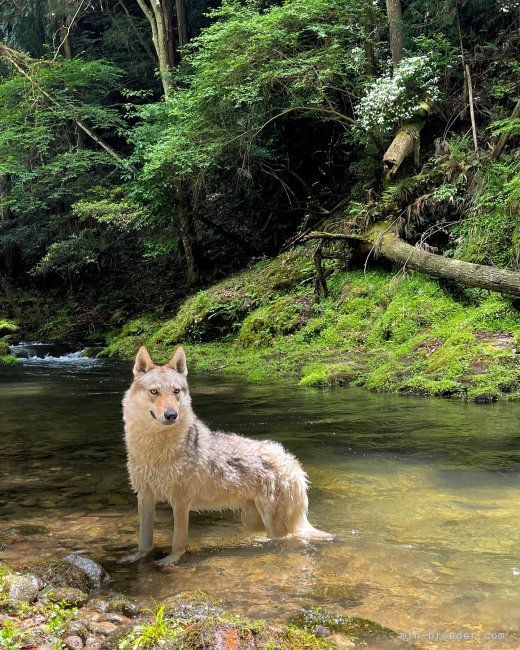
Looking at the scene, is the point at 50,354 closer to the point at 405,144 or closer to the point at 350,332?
the point at 350,332

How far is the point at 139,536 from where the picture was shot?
5.25 m

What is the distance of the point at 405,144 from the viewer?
730 inches

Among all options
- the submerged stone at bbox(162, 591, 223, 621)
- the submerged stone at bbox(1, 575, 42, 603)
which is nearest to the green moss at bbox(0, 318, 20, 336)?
the submerged stone at bbox(1, 575, 42, 603)

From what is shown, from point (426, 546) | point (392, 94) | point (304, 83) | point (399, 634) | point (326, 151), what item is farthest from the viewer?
point (326, 151)

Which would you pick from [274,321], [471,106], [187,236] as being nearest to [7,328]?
[187,236]

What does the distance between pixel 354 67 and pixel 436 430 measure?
14990 millimetres

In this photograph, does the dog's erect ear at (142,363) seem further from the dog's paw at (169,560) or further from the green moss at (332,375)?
the green moss at (332,375)

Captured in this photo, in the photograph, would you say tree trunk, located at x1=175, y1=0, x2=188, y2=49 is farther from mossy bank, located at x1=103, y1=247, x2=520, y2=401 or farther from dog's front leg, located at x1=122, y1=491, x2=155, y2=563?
dog's front leg, located at x1=122, y1=491, x2=155, y2=563

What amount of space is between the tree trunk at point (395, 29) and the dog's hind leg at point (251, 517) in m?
17.6

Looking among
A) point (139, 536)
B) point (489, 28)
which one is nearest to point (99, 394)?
point (139, 536)

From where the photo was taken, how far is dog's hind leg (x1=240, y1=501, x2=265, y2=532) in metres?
5.52

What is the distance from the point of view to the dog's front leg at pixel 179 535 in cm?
490

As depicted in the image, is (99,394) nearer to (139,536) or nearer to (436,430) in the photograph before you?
(436,430)

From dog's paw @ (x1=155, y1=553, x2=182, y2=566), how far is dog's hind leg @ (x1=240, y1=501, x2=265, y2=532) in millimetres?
818
